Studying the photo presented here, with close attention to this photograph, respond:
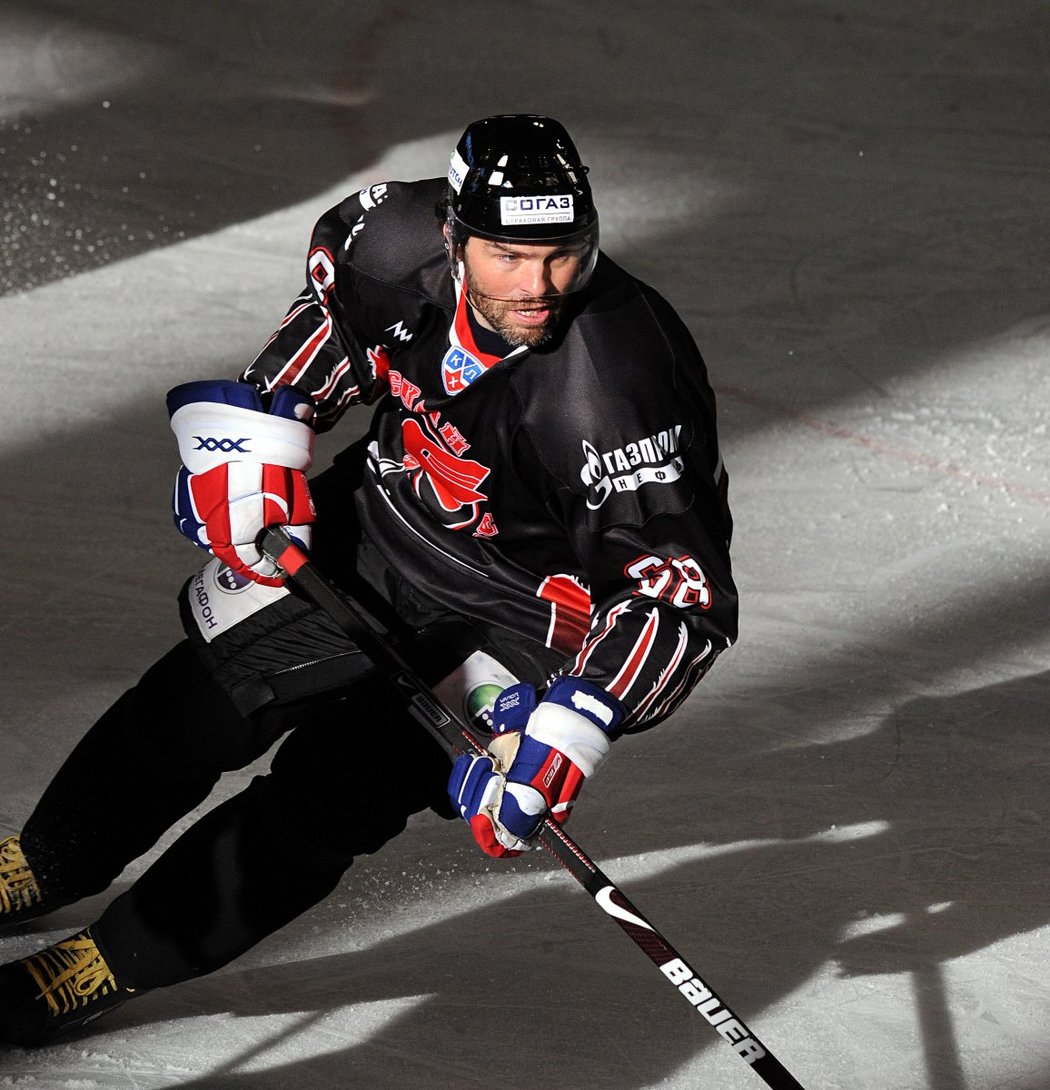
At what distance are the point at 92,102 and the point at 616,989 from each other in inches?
158

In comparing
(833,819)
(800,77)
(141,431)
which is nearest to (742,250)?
(800,77)

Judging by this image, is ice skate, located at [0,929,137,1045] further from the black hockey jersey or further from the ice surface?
the black hockey jersey

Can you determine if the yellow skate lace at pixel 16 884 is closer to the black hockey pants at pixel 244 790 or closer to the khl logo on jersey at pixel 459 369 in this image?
the black hockey pants at pixel 244 790

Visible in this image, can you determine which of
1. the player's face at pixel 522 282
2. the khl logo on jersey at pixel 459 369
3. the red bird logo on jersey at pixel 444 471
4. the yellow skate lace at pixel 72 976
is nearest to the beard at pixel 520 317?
the player's face at pixel 522 282

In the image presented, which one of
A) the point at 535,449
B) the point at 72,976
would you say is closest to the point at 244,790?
the point at 72,976

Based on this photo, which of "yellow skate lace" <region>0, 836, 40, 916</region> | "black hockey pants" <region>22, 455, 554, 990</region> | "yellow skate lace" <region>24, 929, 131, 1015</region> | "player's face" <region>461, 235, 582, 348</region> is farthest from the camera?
"yellow skate lace" <region>0, 836, 40, 916</region>

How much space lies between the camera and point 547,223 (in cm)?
212

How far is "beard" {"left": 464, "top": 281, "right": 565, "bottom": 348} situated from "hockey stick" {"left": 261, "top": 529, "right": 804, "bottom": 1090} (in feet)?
1.60

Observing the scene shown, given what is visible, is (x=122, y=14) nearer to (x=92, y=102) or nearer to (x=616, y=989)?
(x=92, y=102)

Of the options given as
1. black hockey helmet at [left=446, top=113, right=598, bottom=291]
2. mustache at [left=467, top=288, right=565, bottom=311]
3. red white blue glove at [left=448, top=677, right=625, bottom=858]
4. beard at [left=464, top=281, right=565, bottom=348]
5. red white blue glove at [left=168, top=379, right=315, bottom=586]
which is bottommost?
red white blue glove at [left=448, top=677, right=625, bottom=858]

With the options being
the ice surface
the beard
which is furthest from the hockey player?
the ice surface

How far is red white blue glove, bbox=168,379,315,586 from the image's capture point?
2.43 meters

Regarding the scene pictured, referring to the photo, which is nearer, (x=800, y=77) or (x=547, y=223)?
(x=547, y=223)

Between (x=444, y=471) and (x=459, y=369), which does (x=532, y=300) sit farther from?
(x=444, y=471)
